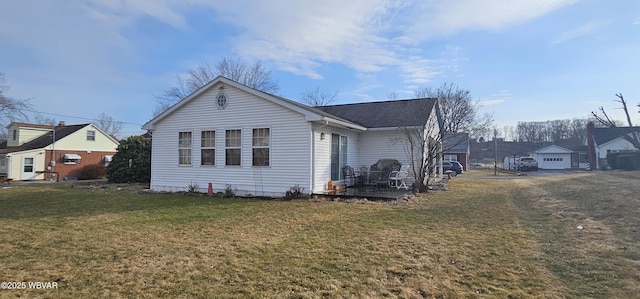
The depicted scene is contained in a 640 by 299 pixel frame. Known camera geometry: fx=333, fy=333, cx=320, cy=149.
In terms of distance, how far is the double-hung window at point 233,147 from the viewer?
12469 millimetres

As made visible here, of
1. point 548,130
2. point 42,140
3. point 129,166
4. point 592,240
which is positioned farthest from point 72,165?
point 548,130

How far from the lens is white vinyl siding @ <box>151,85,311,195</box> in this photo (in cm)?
1145

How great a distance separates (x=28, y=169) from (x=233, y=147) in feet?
77.5

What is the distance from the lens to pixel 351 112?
58.0 feet

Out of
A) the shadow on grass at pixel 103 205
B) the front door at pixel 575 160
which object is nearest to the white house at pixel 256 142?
the shadow on grass at pixel 103 205

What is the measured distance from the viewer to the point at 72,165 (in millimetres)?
28125

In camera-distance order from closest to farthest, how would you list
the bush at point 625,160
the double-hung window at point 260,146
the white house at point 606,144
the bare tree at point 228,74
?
the double-hung window at point 260,146
the bush at point 625,160
the bare tree at point 228,74
the white house at point 606,144

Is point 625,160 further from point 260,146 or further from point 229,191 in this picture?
point 229,191

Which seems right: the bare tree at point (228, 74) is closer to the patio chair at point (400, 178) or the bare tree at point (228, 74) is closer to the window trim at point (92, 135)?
the window trim at point (92, 135)

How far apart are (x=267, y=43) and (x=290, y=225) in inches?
525

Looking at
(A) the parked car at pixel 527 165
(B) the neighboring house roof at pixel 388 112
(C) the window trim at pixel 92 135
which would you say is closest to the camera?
(B) the neighboring house roof at pixel 388 112

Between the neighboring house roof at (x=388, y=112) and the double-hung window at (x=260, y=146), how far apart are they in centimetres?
521

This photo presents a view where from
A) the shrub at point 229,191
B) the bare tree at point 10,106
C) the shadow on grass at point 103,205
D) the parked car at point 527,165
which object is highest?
the bare tree at point 10,106

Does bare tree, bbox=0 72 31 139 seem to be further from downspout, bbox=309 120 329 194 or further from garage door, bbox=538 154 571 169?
garage door, bbox=538 154 571 169
